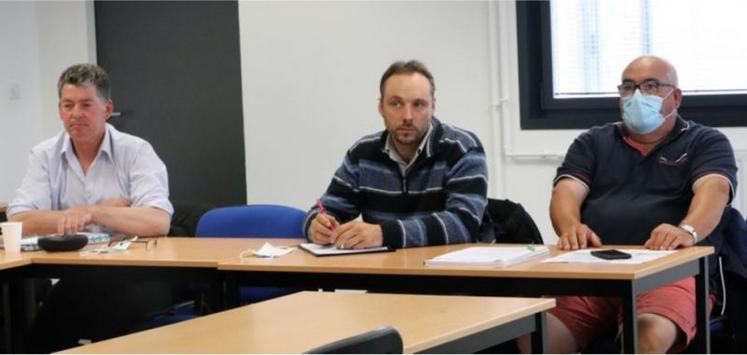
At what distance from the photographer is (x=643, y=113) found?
13.1 ft

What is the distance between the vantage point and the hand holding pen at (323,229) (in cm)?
381

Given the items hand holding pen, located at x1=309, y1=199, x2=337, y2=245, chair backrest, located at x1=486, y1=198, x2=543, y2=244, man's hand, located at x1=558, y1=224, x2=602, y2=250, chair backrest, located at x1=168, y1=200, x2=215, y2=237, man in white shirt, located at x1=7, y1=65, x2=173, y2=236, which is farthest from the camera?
chair backrest, located at x1=168, y1=200, x2=215, y2=237

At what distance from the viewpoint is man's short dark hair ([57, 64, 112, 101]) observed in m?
4.46

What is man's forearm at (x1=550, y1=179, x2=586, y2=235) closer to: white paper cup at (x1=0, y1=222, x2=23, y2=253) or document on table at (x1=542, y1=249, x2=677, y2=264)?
document on table at (x1=542, y1=249, x2=677, y2=264)

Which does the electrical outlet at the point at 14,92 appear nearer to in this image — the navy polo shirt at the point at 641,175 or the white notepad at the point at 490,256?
the navy polo shirt at the point at 641,175

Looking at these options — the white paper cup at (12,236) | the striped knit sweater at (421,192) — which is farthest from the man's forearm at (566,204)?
the white paper cup at (12,236)

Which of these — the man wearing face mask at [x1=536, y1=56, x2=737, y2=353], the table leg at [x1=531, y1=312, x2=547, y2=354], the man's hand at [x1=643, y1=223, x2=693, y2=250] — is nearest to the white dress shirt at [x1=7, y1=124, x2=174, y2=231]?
the man wearing face mask at [x1=536, y1=56, x2=737, y2=353]

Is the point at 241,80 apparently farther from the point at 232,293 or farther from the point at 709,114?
the point at 232,293

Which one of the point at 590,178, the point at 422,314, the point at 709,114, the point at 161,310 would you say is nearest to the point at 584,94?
the point at 709,114

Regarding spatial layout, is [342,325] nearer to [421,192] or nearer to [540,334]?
[540,334]

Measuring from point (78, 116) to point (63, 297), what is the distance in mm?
746

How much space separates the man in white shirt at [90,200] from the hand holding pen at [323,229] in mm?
703

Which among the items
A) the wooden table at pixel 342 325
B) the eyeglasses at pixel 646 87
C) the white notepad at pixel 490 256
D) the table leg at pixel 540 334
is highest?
the eyeglasses at pixel 646 87

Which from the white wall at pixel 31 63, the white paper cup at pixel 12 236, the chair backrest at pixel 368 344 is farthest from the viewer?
the white wall at pixel 31 63
